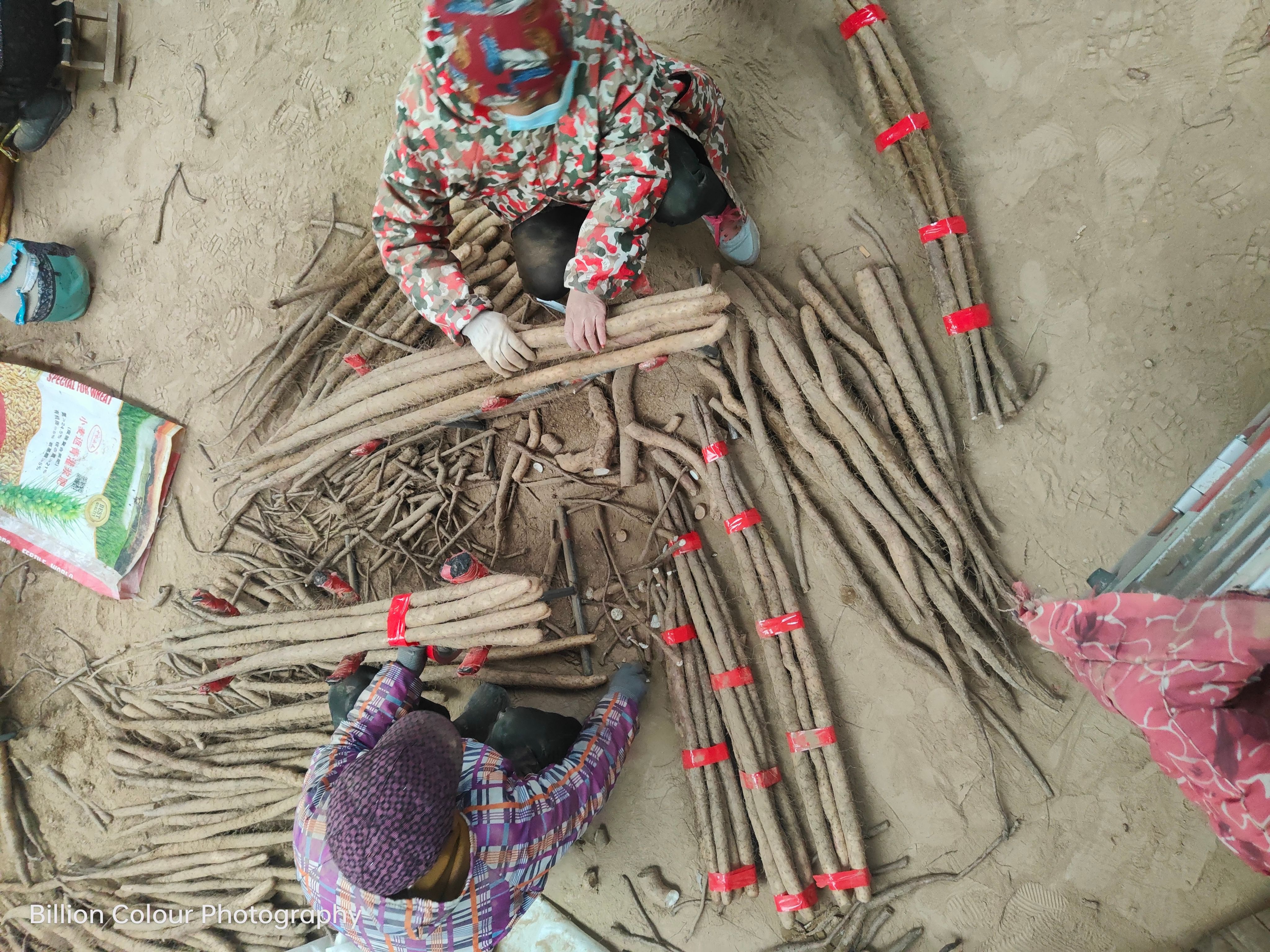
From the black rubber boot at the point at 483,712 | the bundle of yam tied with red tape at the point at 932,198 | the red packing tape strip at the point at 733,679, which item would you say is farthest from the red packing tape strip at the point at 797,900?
the bundle of yam tied with red tape at the point at 932,198

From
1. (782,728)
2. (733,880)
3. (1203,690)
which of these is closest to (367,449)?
(782,728)

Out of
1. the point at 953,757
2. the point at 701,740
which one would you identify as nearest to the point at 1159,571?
the point at 953,757

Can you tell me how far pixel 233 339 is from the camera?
4.73 meters

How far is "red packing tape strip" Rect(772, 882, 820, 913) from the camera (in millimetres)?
3217

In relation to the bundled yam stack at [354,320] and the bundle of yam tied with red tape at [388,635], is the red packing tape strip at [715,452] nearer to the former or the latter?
the bundle of yam tied with red tape at [388,635]

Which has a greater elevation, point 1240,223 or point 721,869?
point 1240,223

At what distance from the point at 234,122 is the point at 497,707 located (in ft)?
14.9

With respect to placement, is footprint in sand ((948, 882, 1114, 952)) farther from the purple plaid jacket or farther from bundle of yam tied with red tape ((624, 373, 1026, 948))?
the purple plaid jacket

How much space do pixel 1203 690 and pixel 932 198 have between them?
2.34 metres

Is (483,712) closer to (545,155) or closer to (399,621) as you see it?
(399,621)

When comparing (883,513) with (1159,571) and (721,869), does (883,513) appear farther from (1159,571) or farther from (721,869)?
(721,869)

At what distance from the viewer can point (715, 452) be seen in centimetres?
349

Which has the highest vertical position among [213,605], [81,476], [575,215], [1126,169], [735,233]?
[1126,169]

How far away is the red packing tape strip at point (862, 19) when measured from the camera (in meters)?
3.33
